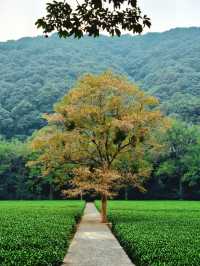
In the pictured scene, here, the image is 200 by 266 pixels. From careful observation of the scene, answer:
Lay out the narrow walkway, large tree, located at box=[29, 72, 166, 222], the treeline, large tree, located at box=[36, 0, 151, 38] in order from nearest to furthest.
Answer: large tree, located at box=[36, 0, 151, 38]
the narrow walkway
large tree, located at box=[29, 72, 166, 222]
the treeline

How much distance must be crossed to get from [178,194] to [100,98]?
66810 millimetres

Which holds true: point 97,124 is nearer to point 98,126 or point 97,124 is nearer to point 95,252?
point 98,126

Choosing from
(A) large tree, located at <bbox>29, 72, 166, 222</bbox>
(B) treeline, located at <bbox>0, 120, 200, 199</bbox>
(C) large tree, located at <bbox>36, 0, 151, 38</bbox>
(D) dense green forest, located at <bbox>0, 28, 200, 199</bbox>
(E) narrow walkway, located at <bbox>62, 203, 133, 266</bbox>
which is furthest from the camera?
(D) dense green forest, located at <bbox>0, 28, 200, 199</bbox>

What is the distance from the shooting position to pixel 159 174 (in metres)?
97.8

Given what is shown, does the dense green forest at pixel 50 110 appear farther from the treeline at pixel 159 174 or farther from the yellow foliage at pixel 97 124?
the yellow foliage at pixel 97 124

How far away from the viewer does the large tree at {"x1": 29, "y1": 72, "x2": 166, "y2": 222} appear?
125 feet

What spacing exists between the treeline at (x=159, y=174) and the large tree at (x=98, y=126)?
2299 inches

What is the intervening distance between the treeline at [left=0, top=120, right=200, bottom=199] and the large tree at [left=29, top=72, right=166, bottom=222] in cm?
5839

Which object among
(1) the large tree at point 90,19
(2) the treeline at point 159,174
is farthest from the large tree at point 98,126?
(2) the treeline at point 159,174

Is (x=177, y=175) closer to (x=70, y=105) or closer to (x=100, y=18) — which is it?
(x=70, y=105)

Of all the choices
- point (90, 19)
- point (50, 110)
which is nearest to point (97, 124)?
point (90, 19)

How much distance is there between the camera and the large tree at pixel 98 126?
38.2 m

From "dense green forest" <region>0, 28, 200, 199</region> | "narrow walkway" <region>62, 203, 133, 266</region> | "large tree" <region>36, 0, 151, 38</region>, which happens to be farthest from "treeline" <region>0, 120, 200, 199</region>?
"large tree" <region>36, 0, 151, 38</region>

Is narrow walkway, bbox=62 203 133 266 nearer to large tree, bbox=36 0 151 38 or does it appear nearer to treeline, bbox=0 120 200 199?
large tree, bbox=36 0 151 38
